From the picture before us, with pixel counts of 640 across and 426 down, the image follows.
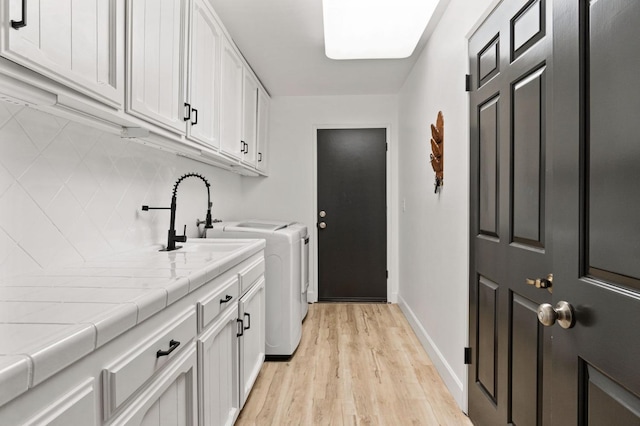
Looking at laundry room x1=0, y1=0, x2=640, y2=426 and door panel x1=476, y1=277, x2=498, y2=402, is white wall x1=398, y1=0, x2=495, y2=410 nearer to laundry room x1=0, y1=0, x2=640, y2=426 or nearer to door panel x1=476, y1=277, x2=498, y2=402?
laundry room x1=0, y1=0, x2=640, y2=426

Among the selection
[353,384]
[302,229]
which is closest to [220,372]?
[353,384]

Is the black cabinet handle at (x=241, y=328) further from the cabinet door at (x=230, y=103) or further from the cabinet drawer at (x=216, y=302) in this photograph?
the cabinet door at (x=230, y=103)

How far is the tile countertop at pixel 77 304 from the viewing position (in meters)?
0.66

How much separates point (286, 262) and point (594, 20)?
2.33 meters

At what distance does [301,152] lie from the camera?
4.50 meters

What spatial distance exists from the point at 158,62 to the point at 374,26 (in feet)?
4.25

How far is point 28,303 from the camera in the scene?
98 centimetres

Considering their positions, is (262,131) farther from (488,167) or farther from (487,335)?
(487,335)

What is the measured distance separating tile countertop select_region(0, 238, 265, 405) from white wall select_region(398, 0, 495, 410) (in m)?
1.33

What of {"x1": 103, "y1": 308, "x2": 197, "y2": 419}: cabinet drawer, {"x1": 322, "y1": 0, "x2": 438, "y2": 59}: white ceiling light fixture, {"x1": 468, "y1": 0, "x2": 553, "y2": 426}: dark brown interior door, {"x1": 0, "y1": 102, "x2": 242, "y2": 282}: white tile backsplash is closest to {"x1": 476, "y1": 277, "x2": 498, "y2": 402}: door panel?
{"x1": 468, "y1": 0, "x2": 553, "y2": 426}: dark brown interior door

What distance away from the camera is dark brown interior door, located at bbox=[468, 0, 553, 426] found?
134 centimetres

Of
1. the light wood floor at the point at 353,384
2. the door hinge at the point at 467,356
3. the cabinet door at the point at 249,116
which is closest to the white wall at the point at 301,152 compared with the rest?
the cabinet door at the point at 249,116

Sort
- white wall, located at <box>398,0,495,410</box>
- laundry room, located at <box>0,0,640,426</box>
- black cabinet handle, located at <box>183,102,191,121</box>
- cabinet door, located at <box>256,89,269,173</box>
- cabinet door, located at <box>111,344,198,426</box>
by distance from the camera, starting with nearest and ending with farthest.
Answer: laundry room, located at <box>0,0,640,426</box>
cabinet door, located at <box>111,344,198,426</box>
black cabinet handle, located at <box>183,102,191,121</box>
white wall, located at <box>398,0,495,410</box>
cabinet door, located at <box>256,89,269,173</box>

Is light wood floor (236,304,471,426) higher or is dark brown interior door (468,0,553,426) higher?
dark brown interior door (468,0,553,426)
